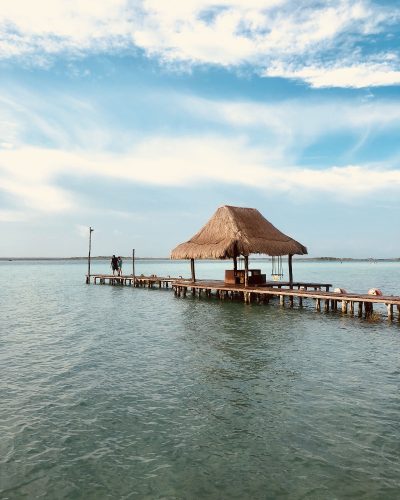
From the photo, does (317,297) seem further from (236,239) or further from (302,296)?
(236,239)

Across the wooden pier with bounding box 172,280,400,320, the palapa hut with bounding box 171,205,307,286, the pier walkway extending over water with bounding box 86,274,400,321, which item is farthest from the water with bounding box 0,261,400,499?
the palapa hut with bounding box 171,205,307,286

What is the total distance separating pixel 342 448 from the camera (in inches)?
258

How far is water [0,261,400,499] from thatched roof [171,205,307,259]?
1002cm

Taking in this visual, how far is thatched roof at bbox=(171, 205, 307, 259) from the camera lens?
25.4 m

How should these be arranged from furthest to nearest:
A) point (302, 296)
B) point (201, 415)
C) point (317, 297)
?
point (302, 296), point (317, 297), point (201, 415)

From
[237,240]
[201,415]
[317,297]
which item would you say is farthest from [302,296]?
[201,415]

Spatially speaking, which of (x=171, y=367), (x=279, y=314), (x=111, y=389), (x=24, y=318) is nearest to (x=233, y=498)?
(x=111, y=389)

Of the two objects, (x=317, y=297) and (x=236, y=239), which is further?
(x=236, y=239)

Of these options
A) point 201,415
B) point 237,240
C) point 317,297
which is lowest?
point 201,415

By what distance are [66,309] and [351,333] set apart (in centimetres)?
1573

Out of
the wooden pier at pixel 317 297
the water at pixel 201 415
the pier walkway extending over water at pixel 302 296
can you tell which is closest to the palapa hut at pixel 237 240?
the pier walkway extending over water at pixel 302 296

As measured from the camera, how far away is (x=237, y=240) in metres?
25.3

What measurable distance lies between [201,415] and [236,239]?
17.9 meters

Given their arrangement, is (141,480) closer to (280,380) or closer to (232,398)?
(232,398)
